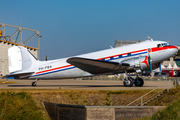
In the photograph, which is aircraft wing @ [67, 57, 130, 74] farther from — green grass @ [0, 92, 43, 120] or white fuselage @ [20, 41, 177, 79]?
green grass @ [0, 92, 43, 120]

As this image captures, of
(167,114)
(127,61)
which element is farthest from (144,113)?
(127,61)

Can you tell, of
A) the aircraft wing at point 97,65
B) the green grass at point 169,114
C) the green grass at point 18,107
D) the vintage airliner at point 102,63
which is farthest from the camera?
the vintage airliner at point 102,63

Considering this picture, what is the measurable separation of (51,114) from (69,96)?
103 inches

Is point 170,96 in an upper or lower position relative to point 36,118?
upper

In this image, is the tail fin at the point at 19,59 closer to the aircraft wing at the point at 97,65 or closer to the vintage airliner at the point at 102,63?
the vintage airliner at the point at 102,63

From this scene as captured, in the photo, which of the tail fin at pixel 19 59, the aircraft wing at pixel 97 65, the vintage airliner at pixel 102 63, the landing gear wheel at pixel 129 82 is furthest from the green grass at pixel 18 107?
the landing gear wheel at pixel 129 82

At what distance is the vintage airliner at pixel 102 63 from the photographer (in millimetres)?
21250

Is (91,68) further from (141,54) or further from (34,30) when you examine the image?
(34,30)

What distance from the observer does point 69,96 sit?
55.6ft

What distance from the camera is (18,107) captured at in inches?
543

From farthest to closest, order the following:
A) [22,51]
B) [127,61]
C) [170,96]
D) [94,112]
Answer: [22,51], [127,61], [170,96], [94,112]

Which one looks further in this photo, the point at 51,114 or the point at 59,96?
the point at 59,96

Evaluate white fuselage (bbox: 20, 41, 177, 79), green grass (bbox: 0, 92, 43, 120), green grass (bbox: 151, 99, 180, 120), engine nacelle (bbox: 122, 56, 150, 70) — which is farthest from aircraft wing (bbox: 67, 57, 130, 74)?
green grass (bbox: 151, 99, 180, 120)

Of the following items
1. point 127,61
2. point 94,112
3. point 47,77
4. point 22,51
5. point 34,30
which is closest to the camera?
point 94,112
